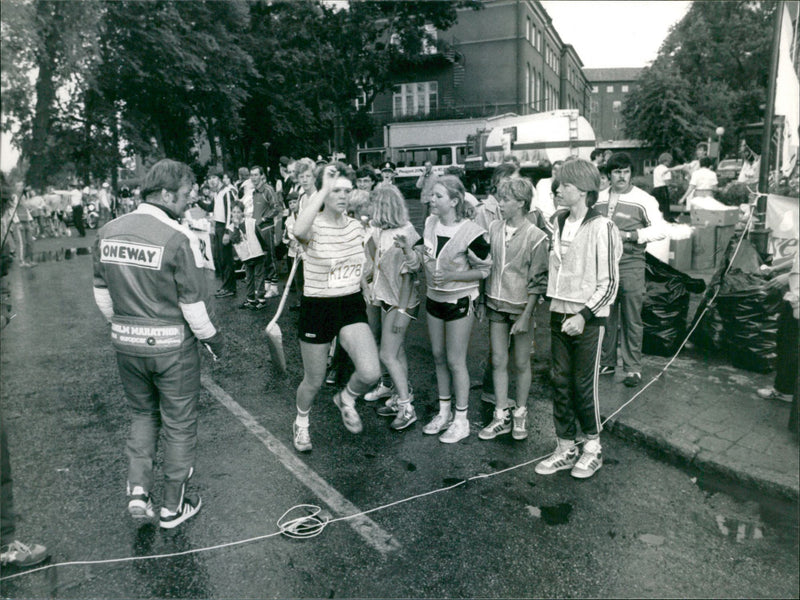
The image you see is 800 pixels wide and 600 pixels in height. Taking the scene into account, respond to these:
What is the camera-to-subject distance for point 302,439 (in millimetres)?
4516

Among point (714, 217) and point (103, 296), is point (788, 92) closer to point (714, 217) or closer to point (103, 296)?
point (714, 217)

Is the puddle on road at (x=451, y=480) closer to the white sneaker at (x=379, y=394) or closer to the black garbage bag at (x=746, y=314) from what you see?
the white sneaker at (x=379, y=394)

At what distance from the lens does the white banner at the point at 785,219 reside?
14.5ft

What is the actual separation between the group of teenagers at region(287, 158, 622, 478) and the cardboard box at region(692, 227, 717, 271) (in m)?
6.16

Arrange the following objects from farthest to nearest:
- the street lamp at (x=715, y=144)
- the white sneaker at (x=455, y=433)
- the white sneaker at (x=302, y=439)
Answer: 1. the street lamp at (x=715, y=144)
2. the white sneaker at (x=455, y=433)
3. the white sneaker at (x=302, y=439)

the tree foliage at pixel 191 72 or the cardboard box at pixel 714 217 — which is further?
the cardboard box at pixel 714 217

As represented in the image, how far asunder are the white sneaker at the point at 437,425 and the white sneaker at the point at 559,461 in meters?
0.86

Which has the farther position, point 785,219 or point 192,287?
point 785,219

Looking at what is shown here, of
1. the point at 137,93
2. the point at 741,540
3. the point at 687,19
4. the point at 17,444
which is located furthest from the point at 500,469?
the point at 137,93

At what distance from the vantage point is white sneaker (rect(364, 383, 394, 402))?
5620 mm

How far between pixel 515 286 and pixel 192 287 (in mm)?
2205

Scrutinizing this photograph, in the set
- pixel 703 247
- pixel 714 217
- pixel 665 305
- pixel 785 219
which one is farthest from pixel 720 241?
pixel 785 219

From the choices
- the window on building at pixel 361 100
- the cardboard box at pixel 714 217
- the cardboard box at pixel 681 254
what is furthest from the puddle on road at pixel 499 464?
the window on building at pixel 361 100

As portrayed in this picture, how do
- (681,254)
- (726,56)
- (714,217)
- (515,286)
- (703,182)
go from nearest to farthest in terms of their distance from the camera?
1. (515,286)
2. (726,56)
3. (703,182)
4. (714,217)
5. (681,254)
